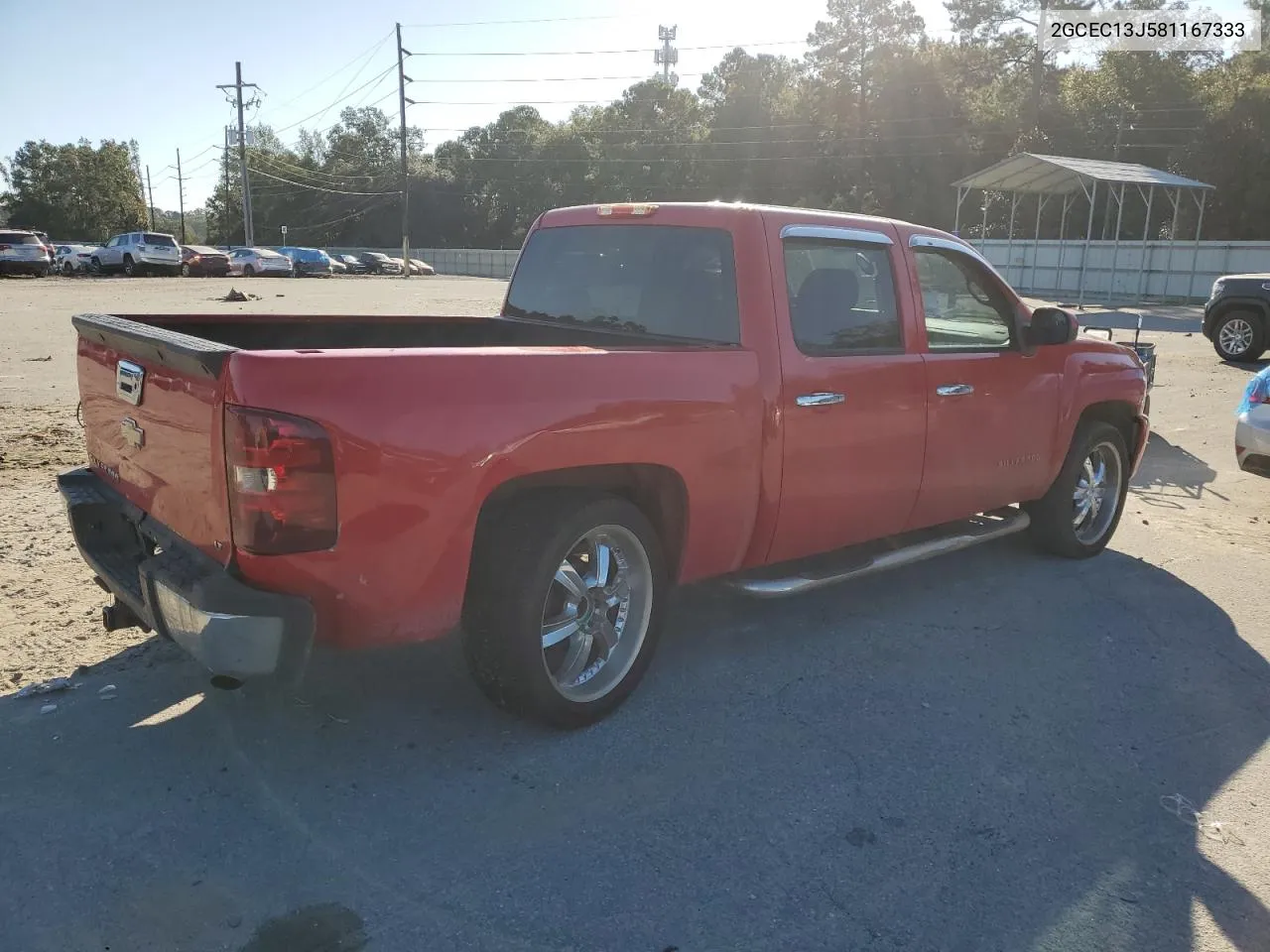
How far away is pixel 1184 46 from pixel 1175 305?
91.5ft

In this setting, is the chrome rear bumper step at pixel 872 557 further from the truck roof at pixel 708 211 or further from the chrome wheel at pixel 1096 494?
the truck roof at pixel 708 211

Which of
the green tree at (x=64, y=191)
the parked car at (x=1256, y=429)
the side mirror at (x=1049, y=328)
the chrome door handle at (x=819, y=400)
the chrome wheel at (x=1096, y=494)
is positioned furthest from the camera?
the green tree at (x=64, y=191)

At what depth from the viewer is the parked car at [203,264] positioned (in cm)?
4434

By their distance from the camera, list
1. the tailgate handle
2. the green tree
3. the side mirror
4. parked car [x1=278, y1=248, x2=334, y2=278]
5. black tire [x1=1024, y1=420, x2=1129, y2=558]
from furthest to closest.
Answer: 1. the green tree
2. parked car [x1=278, y1=248, x2=334, y2=278]
3. black tire [x1=1024, y1=420, x2=1129, y2=558]
4. the side mirror
5. the tailgate handle

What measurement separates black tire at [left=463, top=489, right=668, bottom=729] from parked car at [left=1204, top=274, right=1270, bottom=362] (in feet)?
49.4

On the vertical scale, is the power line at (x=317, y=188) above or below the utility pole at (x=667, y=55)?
below

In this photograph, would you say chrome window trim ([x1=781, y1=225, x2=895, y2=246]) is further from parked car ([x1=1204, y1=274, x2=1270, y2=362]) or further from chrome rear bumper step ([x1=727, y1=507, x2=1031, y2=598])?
parked car ([x1=1204, y1=274, x2=1270, y2=362])

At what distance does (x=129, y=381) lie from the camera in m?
3.41

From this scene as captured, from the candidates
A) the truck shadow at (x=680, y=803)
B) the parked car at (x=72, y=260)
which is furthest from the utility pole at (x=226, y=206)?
the truck shadow at (x=680, y=803)

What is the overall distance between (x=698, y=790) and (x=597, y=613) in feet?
2.50

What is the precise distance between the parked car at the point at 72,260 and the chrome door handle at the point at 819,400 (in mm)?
46579

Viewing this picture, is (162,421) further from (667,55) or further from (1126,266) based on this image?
(667,55)

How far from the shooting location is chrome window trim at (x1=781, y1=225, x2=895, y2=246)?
427 centimetres

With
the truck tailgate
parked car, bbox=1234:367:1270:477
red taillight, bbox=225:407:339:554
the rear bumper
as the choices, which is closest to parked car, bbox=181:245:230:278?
the truck tailgate
